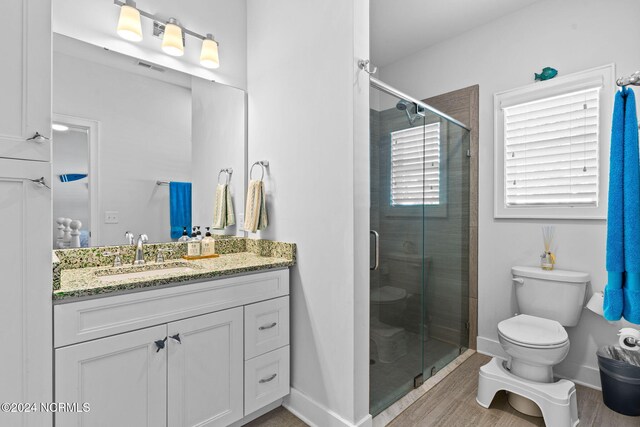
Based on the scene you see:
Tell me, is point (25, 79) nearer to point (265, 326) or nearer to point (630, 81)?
point (265, 326)

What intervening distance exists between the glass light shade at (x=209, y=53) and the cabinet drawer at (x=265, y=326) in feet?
5.12

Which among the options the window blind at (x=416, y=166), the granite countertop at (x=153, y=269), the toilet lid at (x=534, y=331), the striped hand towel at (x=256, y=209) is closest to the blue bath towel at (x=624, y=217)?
the toilet lid at (x=534, y=331)

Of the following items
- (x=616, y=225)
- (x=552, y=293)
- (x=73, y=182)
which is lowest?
(x=552, y=293)

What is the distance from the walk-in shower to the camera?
188cm

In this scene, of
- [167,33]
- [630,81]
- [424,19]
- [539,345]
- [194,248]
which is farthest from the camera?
[424,19]

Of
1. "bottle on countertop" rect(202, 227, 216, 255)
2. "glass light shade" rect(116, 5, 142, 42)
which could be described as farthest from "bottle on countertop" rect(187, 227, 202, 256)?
"glass light shade" rect(116, 5, 142, 42)

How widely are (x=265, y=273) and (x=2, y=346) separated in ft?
3.45

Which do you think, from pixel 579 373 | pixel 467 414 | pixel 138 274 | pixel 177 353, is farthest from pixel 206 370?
pixel 579 373

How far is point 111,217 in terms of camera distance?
5.80ft

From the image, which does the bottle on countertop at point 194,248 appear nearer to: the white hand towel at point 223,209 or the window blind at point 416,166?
the white hand towel at point 223,209

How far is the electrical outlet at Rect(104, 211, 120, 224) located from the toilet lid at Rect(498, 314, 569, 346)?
7.73ft

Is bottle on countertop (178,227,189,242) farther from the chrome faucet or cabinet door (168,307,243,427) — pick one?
cabinet door (168,307,243,427)

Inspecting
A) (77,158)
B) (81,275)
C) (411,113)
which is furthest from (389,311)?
(77,158)

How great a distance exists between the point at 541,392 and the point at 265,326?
1582mm
